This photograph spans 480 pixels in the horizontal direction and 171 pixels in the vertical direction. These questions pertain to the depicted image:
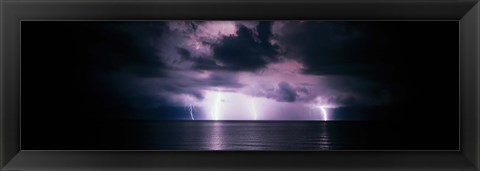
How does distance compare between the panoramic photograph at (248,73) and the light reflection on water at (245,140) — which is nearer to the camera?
the panoramic photograph at (248,73)

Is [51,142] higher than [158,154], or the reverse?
[158,154]

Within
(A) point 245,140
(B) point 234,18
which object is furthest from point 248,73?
(B) point 234,18

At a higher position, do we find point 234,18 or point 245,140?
point 234,18

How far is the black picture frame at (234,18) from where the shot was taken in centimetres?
250

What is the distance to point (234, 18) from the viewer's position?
8.39 feet

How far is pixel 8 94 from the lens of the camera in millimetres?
2516

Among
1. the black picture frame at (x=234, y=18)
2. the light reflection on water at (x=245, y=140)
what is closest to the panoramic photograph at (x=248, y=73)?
the light reflection on water at (x=245, y=140)

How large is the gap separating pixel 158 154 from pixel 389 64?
15776 millimetres

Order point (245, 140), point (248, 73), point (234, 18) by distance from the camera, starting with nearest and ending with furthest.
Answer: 1. point (234, 18)
2. point (245, 140)
3. point (248, 73)

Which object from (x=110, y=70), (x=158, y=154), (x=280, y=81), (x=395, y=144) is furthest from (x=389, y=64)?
(x=158, y=154)

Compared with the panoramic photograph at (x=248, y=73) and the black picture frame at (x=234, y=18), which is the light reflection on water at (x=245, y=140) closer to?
the panoramic photograph at (x=248, y=73)

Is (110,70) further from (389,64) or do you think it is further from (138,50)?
(389,64)

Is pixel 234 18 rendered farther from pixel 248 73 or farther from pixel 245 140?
pixel 248 73

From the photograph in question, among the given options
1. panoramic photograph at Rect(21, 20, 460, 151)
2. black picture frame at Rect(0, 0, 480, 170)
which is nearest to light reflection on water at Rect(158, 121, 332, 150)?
panoramic photograph at Rect(21, 20, 460, 151)
